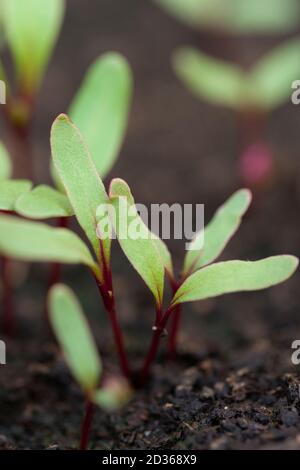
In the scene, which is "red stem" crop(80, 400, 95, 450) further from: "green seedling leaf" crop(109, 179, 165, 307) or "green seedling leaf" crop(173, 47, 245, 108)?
"green seedling leaf" crop(173, 47, 245, 108)

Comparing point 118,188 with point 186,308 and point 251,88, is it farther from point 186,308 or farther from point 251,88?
point 251,88

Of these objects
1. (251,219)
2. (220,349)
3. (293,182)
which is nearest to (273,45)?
(293,182)

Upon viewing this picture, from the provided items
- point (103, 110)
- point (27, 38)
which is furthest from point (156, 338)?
point (27, 38)

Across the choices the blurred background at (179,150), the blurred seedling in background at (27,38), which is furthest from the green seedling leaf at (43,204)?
the blurred background at (179,150)

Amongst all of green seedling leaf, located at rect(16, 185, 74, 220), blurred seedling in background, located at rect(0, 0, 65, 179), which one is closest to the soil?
green seedling leaf, located at rect(16, 185, 74, 220)

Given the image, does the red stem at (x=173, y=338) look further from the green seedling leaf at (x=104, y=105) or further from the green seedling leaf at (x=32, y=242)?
the green seedling leaf at (x=32, y=242)

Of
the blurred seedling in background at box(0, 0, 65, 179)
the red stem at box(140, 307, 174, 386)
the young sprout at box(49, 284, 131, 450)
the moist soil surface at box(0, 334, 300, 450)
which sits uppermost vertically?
the blurred seedling in background at box(0, 0, 65, 179)
